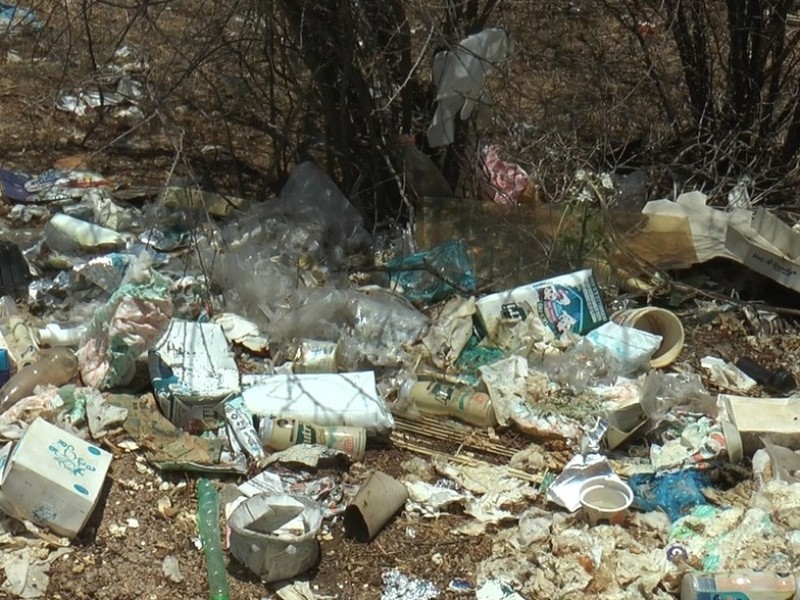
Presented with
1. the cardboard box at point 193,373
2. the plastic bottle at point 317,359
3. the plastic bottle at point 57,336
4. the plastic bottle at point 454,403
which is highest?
the plastic bottle at point 57,336

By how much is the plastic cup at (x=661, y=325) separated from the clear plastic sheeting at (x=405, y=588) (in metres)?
1.45

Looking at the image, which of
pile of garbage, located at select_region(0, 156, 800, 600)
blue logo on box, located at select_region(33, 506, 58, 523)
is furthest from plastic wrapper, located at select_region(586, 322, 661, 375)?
blue logo on box, located at select_region(33, 506, 58, 523)

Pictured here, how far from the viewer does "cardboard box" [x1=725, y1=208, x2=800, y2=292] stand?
4.52 m

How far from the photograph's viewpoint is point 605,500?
3.50m

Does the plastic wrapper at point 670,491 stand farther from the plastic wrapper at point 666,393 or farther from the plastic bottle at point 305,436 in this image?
the plastic bottle at point 305,436

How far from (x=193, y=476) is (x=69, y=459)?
397 millimetres

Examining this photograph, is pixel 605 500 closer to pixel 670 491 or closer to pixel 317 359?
pixel 670 491

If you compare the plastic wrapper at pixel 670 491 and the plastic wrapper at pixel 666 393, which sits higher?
the plastic wrapper at pixel 666 393

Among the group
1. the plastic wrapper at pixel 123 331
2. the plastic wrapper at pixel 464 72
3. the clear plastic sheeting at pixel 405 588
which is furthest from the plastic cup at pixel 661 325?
the plastic wrapper at pixel 123 331

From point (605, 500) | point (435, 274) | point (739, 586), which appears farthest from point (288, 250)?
point (739, 586)

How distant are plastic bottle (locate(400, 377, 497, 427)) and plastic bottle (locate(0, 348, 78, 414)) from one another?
45.7 inches

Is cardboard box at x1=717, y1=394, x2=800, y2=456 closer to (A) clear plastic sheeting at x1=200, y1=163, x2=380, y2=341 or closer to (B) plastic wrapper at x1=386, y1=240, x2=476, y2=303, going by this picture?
(B) plastic wrapper at x1=386, y1=240, x2=476, y2=303

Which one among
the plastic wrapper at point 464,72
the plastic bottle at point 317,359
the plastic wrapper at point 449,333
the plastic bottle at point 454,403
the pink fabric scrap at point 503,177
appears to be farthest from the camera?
the pink fabric scrap at point 503,177

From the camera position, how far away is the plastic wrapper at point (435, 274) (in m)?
4.52
